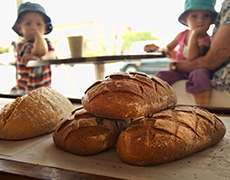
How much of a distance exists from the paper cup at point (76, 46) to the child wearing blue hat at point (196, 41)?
1042 mm

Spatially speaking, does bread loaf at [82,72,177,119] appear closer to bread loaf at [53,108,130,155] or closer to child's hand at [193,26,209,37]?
bread loaf at [53,108,130,155]

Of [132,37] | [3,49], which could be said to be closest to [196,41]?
[132,37]

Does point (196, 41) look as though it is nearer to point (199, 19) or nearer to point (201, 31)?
point (201, 31)

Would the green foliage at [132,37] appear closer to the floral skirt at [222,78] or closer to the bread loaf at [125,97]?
the floral skirt at [222,78]

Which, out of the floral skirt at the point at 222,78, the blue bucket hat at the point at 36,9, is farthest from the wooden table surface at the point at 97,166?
the blue bucket hat at the point at 36,9

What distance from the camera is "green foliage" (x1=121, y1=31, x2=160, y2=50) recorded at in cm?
238

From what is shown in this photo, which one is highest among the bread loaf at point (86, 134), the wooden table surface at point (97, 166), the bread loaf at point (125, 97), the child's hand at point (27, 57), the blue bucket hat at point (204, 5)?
the blue bucket hat at point (204, 5)

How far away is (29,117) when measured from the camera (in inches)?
40.0

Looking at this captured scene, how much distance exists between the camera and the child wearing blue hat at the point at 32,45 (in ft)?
8.62

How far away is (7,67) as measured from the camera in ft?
12.1

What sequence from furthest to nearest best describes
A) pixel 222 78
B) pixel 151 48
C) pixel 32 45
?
pixel 32 45, pixel 151 48, pixel 222 78

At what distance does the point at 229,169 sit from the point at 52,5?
9.54 ft

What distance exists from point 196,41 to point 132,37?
29.5 inches

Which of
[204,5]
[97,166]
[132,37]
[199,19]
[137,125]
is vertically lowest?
[97,166]
